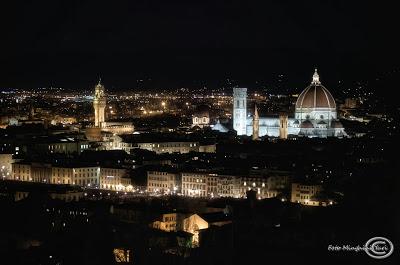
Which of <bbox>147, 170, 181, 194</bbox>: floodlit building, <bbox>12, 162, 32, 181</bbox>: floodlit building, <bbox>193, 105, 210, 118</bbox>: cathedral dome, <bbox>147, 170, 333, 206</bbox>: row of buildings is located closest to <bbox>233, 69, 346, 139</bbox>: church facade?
<bbox>193, 105, 210, 118</bbox>: cathedral dome

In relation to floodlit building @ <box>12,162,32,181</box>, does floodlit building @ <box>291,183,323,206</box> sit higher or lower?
lower

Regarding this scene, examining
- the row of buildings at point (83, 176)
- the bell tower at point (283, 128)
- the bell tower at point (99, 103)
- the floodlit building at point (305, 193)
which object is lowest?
the floodlit building at point (305, 193)

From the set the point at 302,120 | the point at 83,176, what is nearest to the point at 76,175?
the point at 83,176

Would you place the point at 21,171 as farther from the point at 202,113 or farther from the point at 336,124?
the point at 202,113

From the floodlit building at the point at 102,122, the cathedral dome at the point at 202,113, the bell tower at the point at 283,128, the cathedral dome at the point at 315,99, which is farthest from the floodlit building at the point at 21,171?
the cathedral dome at the point at 202,113

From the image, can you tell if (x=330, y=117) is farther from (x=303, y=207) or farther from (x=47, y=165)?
(x=303, y=207)

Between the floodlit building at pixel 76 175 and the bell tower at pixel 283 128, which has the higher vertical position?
the bell tower at pixel 283 128

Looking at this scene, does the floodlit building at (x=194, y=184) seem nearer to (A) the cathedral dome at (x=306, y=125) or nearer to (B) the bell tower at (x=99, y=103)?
(A) the cathedral dome at (x=306, y=125)

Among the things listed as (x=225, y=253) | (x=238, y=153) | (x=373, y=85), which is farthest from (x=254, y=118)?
(x=225, y=253)

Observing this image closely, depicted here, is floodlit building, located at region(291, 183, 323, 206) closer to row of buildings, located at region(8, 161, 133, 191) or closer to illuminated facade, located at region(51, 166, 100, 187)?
row of buildings, located at region(8, 161, 133, 191)
